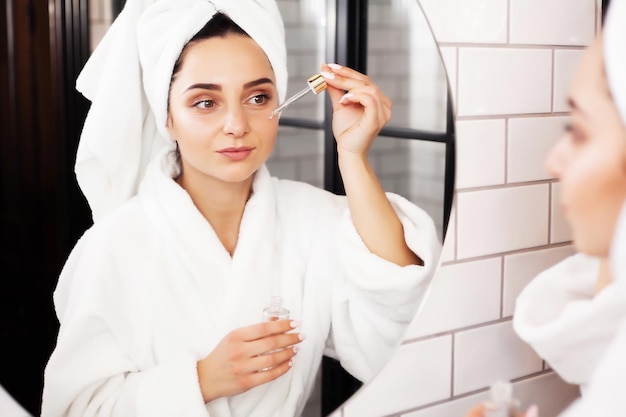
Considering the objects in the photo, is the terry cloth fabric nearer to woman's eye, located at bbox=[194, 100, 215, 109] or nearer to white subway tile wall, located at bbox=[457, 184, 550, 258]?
woman's eye, located at bbox=[194, 100, 215, 109]

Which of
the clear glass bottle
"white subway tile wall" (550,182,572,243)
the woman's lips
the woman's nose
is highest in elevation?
the woman's nose

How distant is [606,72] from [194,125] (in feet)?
1.64

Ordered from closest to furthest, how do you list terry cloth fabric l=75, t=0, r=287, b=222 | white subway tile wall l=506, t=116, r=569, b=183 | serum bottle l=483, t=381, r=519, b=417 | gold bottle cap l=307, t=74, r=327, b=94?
terry cloth fabric l=75, t=0, r=287, b=222 < gold bottle cap l=307, t=74, r=327, b=94 < serum bottle l=483, t=381, r=519, b=417 < white subway tile wall l=506, t=116, r=569, b=183

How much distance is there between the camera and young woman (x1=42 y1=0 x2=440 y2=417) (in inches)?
29.3

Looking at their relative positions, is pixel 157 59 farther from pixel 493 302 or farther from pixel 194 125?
pixel 493 302

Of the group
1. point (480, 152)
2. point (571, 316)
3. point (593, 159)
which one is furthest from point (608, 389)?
point (480, 152)

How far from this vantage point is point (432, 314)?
101 cm

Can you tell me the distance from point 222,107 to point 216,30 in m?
0.08

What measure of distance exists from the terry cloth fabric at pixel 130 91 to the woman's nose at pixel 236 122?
7 cm

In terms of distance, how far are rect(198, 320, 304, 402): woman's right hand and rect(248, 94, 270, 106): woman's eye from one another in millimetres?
260

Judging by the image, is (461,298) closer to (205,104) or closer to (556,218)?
(556,218)

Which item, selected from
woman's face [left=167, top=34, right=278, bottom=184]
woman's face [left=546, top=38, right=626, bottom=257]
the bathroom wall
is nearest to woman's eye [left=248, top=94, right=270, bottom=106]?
woman's face [left=167, top=34, right=278, bottom=184]

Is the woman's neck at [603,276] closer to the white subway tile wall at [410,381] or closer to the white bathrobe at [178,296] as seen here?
the white subway tile wall at [410,381]

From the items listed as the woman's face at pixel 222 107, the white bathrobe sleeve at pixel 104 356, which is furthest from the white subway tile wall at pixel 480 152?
the white bathrobe sleeve at pixel 104 356
